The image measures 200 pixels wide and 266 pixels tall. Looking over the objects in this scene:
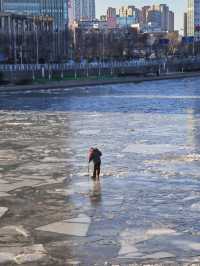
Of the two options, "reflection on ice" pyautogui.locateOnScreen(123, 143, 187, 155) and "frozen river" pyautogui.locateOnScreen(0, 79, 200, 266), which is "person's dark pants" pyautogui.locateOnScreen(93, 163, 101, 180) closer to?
"frozen river" pyautogui.locateOnScreen(0, 79, 200, 266)

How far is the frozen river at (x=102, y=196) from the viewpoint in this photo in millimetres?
9445

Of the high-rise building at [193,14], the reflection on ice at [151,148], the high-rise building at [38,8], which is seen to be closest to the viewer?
the reflection on ice at [151,148]

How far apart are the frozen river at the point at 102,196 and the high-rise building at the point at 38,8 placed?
10470 cm

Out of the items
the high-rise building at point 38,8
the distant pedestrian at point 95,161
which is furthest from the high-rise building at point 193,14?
the distant pedestrian at point 95,161

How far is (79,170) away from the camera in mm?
16250

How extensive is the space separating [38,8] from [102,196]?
121m

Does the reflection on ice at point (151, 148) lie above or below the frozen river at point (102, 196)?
below

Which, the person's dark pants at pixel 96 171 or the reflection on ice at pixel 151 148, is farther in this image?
the reflection on ice at pixel 151 148

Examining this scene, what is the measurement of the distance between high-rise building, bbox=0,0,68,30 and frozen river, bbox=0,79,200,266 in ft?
344

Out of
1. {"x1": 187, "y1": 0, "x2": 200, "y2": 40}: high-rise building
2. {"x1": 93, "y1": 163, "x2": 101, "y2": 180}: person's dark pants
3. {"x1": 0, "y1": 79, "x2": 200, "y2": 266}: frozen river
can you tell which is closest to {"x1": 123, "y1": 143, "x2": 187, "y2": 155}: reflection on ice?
{"x1": 0, "y1": 79, "x2": 200, "y2": 266}: frozen river

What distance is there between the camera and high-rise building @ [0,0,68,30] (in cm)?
12850

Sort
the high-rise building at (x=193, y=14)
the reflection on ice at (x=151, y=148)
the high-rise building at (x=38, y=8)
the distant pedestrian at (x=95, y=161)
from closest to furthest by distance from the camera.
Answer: the distant pedestrian at (x=95, y=161)
the reflection on ice at (x=151, y=148)
the high-rise building at (x=38, y=8)
the high-rise building at (x=193, y=14)

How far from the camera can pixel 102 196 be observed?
13.1m

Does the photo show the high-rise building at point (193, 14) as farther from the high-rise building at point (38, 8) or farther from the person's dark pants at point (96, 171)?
the person's dark pants at point (96, 171)
